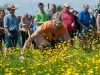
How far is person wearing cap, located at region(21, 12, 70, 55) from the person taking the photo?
22.3 feet

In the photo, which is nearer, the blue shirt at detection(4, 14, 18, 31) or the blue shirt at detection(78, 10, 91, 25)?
the blue shirt at detection(4, 14, 18, 31)

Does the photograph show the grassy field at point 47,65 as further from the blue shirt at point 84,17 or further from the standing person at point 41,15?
the blue shirt at point 84,17

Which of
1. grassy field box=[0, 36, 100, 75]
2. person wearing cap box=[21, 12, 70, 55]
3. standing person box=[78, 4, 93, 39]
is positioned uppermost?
person wearing cap box=[21, 12, 70, 55]

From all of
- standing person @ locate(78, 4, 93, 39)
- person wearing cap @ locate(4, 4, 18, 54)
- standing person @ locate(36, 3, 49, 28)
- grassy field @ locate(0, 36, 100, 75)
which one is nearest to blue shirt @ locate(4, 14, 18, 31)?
person wearing cap @ locate(4, 4, 18, 54)

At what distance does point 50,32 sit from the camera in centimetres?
725

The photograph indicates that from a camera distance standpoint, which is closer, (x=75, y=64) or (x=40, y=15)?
(x=75, y=64)

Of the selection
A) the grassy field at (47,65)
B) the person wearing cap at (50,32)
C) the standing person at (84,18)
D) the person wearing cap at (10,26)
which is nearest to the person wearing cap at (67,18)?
the standing person at (84,18)

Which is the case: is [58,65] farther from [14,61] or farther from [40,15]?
[40,15]

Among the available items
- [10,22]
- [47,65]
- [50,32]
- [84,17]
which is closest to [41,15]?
[10,22]

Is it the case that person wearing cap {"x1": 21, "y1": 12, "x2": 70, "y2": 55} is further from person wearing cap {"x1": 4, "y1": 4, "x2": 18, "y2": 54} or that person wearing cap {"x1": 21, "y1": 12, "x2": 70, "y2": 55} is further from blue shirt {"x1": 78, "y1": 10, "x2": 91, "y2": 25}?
blue shirt {"x1": 78, "y1": 10, "x2": 91, "y2": 25}

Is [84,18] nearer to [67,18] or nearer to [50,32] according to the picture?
[67,18]

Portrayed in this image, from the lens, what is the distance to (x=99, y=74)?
488cm

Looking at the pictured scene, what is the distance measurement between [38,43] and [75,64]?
6.90 ft

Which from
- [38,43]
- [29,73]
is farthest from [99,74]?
[38,43]
